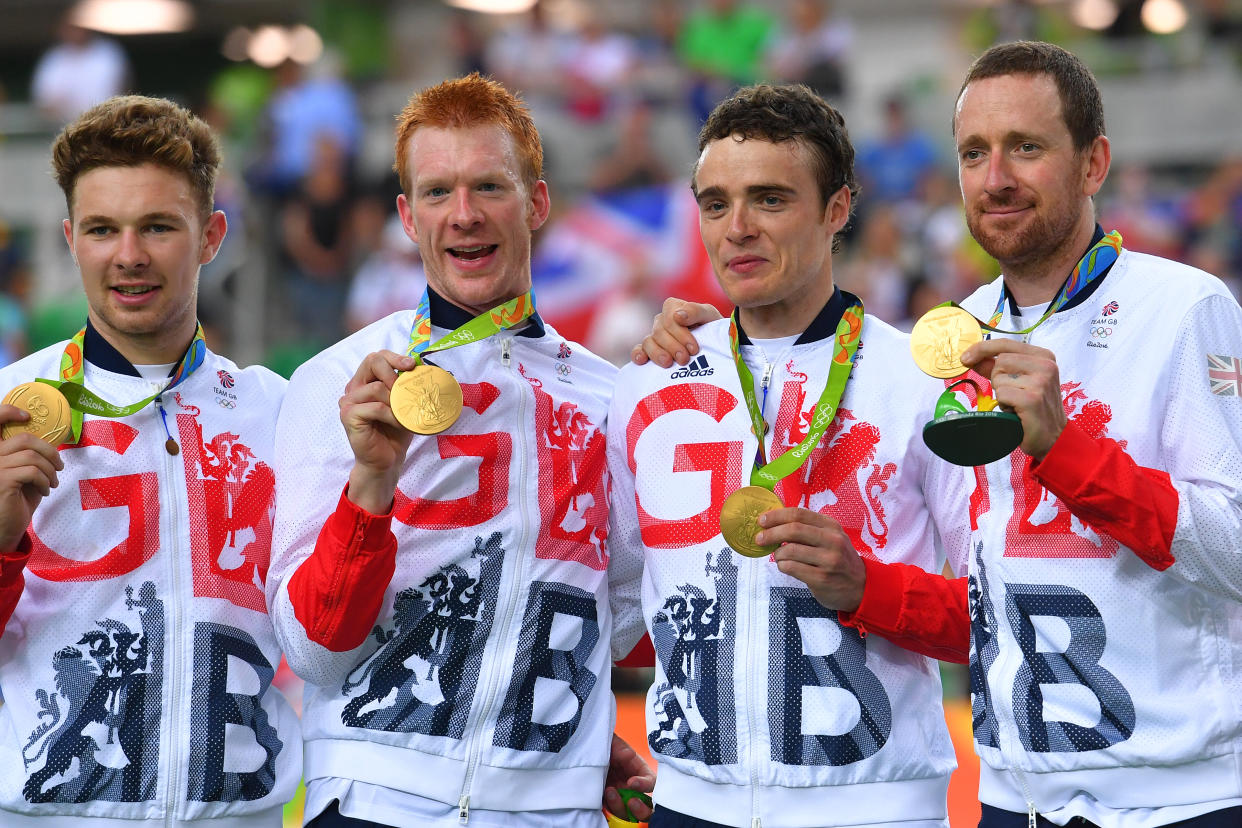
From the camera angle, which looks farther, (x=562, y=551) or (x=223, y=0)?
(x=223, y=0)

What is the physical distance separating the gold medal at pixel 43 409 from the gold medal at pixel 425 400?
80 centimetres

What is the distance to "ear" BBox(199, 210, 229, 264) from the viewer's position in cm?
388

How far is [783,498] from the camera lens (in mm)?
3533

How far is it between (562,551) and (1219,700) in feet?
4.97

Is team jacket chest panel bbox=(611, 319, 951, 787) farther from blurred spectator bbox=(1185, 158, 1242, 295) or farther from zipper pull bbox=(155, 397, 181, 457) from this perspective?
blurred spectator bbox=(1185, 158, 1242, 295)

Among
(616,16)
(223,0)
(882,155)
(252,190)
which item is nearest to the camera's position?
(882,155)

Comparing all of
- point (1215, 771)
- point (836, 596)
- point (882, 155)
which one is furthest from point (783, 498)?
point (882, 155)

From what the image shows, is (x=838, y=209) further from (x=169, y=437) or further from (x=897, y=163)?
(x=897, y=163)

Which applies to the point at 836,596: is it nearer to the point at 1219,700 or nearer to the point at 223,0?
the point at 1219,700

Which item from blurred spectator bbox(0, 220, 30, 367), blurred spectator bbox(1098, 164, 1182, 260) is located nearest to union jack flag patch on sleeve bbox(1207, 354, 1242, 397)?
blurred spectator bbox(1098, 164, 1182, 260)

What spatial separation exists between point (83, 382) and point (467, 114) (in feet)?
3.77

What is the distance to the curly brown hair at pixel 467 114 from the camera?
146 inches

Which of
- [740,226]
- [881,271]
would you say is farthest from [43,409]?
[881,271]

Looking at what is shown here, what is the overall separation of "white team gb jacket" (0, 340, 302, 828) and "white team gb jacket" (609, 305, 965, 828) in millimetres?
991
